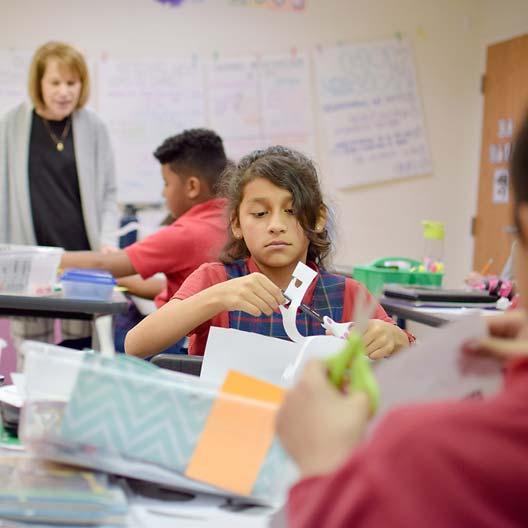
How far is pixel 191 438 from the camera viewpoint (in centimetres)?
77

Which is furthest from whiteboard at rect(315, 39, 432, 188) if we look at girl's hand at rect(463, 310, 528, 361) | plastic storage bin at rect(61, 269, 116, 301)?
girl's hand at rect(463, 310, 528, 361)

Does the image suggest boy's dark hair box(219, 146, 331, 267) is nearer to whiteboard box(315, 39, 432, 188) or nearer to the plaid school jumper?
the plaid school jumper

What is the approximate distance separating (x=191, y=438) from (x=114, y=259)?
1946mm

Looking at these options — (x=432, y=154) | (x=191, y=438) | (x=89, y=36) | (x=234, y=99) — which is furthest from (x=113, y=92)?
(x=191, y=438)

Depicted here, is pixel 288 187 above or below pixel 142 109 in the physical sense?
below

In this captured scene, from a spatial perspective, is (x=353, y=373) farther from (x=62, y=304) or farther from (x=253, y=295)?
(x=62, y=304)

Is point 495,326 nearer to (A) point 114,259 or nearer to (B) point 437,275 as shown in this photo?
(A) point 114,259

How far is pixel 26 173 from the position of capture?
11.0 feet

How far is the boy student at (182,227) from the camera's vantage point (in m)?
2.53

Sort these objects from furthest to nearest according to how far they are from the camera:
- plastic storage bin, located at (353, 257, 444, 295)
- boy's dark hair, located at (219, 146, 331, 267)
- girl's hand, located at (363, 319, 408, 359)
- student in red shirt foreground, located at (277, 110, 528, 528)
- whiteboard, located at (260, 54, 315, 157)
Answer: whiteboard, located at (260, 54, 315, 157) → plastic storage bin, located at (353, 257, 444, 295) → boy's dark hair, located at (219, 146, 331, 267) → girl's hand, located at (363, 319, 408, 359) → student in red shirt foreground, located at (277, 110, 528, 528)

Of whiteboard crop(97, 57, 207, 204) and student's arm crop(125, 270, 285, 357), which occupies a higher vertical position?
whiteboard crop(97, 57, 207, 204)

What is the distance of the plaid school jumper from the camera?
155 centimetres

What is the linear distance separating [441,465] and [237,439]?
31 centimetres

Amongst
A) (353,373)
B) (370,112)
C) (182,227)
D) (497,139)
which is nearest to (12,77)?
(370,112)
